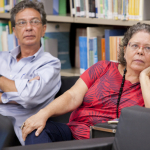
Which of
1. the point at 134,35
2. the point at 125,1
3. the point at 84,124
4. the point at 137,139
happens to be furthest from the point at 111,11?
the point at 137,139

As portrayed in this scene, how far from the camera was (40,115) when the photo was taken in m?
1.54

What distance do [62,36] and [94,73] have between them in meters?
1.11

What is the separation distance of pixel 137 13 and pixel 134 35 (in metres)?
0.27

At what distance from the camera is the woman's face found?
160cm

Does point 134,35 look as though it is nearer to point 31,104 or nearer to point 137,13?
point 137,13

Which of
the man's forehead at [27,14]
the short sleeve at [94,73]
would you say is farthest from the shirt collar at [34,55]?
the short sleeve at [94,73]

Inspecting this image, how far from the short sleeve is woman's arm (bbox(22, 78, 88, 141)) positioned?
1.1 inches

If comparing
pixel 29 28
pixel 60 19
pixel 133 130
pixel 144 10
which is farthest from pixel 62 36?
pixel 133 130

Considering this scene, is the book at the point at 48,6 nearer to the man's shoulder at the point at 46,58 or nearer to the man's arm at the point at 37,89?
the man's shoulder at the point at 46,58

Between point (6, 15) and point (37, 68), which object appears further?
point (6, 15)

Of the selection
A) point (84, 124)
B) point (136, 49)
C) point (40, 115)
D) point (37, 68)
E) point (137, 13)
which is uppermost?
point (137, 13)

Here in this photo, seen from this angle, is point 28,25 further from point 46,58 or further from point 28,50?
point 46,58

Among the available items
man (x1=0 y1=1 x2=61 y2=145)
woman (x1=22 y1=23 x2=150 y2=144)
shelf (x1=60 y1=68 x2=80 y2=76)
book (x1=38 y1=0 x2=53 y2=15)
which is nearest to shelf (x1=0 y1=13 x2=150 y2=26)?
book (x1=38 y1=0 x2=53 y2=15)

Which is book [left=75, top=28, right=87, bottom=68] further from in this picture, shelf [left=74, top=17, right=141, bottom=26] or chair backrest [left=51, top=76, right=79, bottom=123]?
chair backrest [left=51, top=76, right=79, bottom=123]
